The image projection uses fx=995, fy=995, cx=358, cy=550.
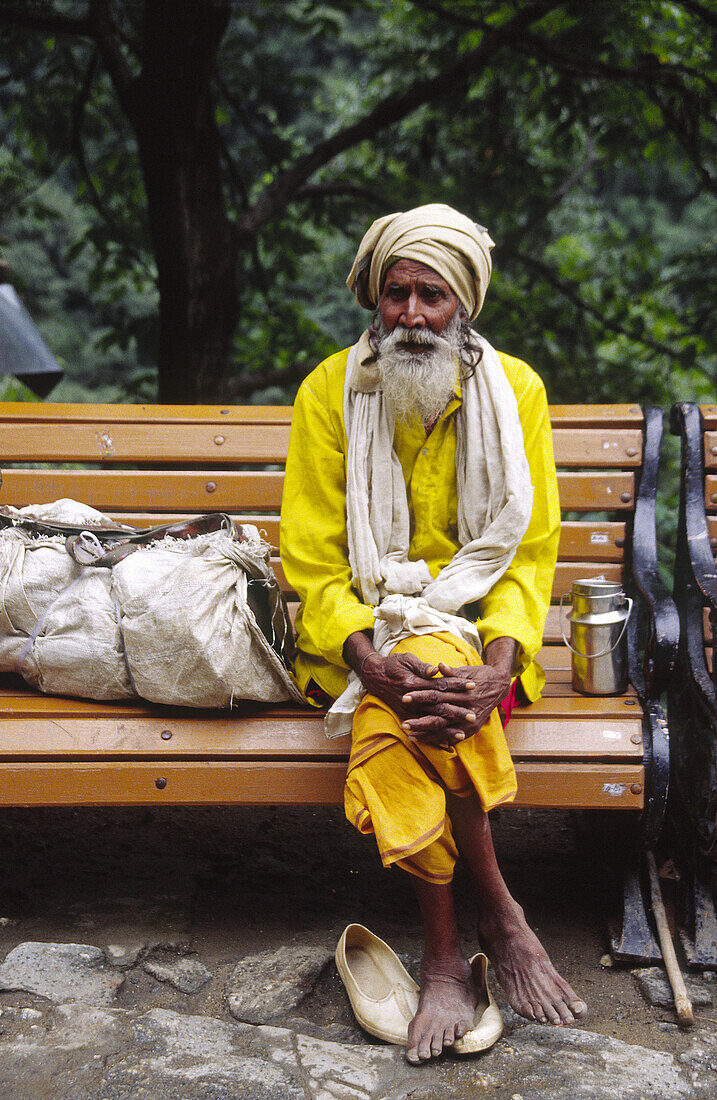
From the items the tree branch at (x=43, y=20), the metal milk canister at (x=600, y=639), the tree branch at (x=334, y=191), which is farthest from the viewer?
the tree branch at (x=334, y=191)

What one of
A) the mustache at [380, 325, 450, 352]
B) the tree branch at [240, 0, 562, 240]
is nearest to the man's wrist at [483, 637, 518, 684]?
the mustache at [380, 325, 450, 352]

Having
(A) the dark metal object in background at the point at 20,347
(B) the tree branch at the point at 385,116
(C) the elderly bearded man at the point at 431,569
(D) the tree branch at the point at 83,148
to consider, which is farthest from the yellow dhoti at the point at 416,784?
(D) the tree branch at the point at 83,148

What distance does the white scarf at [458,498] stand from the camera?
2555mm

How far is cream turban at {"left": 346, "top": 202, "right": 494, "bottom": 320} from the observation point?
8.29 feet

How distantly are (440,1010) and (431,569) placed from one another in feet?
3.66

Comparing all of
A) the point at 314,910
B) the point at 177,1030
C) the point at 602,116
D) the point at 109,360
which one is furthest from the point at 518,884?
the point at 109,360

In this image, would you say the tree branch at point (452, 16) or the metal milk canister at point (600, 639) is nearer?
the metal milk canister at point (600, 639)

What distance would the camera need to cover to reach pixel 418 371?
2.55m

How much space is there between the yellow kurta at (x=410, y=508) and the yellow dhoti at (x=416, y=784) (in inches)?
14.2

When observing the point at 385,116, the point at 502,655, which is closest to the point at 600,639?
the point at 502,655

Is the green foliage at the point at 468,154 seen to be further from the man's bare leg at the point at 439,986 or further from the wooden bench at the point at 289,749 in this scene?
the man's bare leg at the point at 439,986

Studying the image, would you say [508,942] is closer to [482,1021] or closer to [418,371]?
[482,1021]

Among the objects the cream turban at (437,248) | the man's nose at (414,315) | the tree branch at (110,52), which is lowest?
the man's nose at (414,315)

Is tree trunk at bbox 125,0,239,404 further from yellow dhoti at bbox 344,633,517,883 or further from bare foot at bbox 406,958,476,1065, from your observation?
bare foot at bbox 406,958,476,1065
